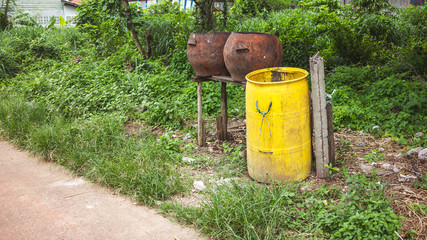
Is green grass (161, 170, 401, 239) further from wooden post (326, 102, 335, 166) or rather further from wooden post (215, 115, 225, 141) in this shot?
wooden post (215, 115, 225, 141)

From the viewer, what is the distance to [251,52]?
4000mm

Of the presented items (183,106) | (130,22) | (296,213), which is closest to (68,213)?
(296,213)

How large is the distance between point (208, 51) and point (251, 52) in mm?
750

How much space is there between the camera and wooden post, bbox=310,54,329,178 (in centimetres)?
355

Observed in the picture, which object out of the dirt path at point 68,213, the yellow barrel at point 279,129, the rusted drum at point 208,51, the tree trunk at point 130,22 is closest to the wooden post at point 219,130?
the rusted drum at point 208,51

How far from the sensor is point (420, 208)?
9.59 ft

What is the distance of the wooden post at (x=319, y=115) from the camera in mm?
3555

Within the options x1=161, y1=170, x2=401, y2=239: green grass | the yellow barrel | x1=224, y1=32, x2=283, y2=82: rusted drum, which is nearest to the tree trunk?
x1=224, y1=32, x2=283, y2=82: rusted drum

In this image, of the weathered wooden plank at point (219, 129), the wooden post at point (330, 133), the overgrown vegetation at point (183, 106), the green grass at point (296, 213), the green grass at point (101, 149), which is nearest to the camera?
the green grass at point (296, 213)

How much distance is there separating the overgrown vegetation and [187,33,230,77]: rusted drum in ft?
3.35

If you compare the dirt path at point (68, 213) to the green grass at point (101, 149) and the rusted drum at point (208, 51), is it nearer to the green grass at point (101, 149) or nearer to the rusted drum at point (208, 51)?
the green grass at point (101, 149)

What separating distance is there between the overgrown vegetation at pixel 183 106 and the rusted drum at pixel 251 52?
1041mm

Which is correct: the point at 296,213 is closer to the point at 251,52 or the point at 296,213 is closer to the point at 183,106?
the point at 251,52

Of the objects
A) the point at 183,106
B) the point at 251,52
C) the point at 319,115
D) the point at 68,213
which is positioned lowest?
the point at 68,213
